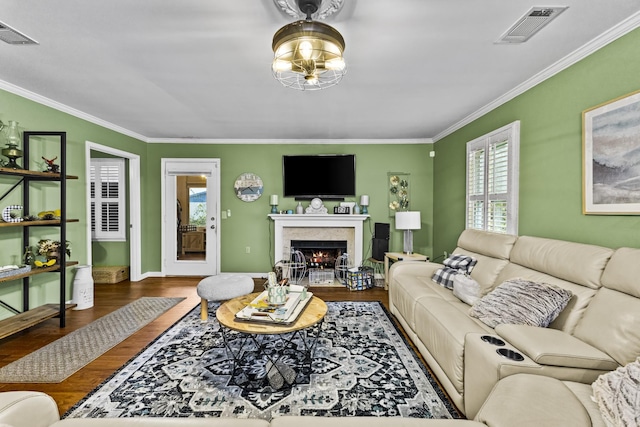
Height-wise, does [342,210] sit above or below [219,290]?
above

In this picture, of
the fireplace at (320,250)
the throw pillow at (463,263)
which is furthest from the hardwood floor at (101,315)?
the throw pillow at (463,263)

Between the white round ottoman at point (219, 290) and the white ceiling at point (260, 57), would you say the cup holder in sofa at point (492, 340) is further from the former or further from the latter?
the white round ottoman at point (219, 290)

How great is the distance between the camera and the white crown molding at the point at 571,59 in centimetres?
192

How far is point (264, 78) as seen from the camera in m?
2.76

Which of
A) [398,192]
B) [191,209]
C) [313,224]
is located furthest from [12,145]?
[398,192]

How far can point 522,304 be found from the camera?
198 cm


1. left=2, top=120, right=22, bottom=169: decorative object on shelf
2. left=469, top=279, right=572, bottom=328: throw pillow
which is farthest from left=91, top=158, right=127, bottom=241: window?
left=469, top=279, right=572, bottom=328: throw pillow

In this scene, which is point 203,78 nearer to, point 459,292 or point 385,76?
point 385,76

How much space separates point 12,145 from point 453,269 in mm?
4596

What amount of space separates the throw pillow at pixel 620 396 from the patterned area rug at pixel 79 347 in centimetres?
328

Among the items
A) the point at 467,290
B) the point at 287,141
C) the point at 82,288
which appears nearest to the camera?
the point at 467,290

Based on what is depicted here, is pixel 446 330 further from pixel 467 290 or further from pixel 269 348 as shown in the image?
pixel 269 348

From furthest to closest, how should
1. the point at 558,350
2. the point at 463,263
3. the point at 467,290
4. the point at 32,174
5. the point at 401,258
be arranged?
the point at 401,258 < the point at 463,263 < the point at 32,174 < the point at 467,290 < the point at 558,350

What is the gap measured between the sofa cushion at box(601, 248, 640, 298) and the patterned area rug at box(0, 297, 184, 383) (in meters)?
3.79
